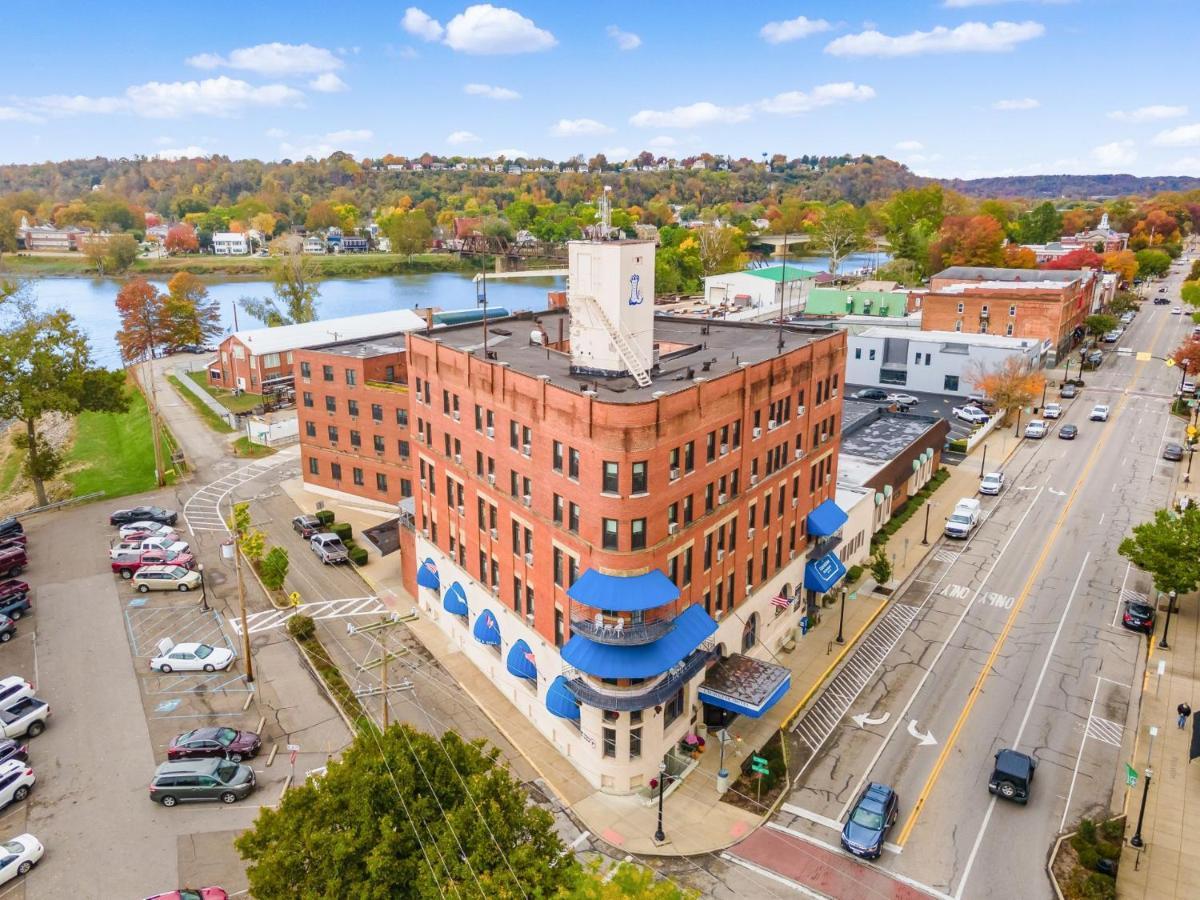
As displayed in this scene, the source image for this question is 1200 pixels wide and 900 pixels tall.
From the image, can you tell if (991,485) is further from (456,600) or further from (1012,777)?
(456,600)

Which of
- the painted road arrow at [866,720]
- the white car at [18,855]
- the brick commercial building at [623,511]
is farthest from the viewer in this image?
the painted road arrow at [866,720]

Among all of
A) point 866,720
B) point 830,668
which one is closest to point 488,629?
point 830,668

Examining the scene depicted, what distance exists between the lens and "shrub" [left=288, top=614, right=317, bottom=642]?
44.3m

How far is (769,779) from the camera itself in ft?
109

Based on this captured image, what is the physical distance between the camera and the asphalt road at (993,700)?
3055cm

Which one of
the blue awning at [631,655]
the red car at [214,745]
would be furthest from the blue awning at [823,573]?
the red car at [214,745]

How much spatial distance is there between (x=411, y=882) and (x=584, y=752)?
44.1 ft

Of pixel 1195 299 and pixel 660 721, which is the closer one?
Answer: pixel 660 721

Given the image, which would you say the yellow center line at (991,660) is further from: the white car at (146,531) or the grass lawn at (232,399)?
the grass lawn at (232,399)

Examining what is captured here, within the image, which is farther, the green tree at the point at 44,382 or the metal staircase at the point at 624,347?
the green tree at the point at 44,382

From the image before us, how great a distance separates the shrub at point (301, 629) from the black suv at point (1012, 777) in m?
33.3

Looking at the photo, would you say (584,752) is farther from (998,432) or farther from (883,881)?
(998,432)

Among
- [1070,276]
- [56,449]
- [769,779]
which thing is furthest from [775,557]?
[1070,276]

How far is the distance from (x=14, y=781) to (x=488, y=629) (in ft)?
63.7
